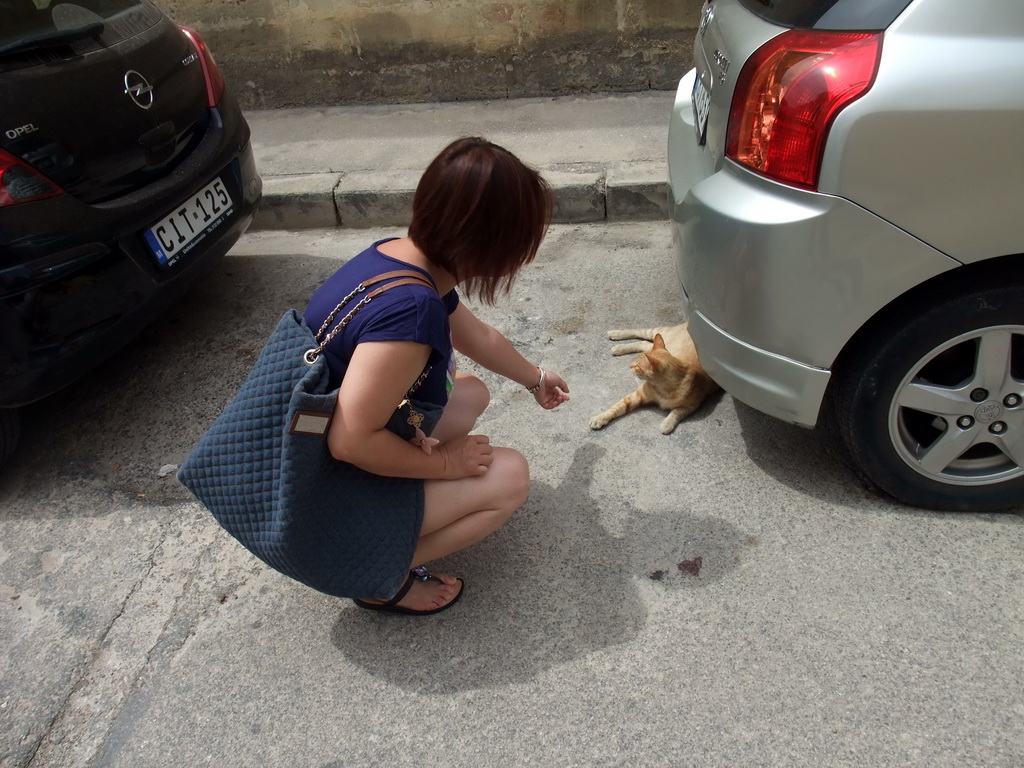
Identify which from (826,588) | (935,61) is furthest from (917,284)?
(826,588)

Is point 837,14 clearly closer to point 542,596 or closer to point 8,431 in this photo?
point 542,596

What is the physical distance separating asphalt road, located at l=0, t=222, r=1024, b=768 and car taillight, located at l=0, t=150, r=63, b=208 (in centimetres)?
96

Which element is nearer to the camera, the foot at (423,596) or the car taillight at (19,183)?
the foot at (423,596)

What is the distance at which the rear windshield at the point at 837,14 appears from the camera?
5.69 ft

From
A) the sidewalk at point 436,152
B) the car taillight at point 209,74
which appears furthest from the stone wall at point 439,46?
the car taillight at point 209,74

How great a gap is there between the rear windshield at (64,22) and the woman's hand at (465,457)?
2.08 m

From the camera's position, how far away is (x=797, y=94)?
1.80 m

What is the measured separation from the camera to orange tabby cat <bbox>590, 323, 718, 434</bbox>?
273 cm

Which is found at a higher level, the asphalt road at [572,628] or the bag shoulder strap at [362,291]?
the bag shoulder strap at [362,291]

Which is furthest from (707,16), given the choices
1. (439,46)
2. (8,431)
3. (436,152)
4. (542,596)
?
(439,46)

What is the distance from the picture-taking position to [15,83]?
2562mm

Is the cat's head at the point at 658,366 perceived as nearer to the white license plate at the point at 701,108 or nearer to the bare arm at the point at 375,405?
the white license plate at the point at 701,108

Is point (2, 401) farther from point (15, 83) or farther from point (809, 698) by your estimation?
point (809, 698)

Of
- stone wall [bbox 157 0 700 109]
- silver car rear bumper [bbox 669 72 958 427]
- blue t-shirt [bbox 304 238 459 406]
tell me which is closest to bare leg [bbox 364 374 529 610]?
blue t-shirt [bbox 304 238 459 406]
